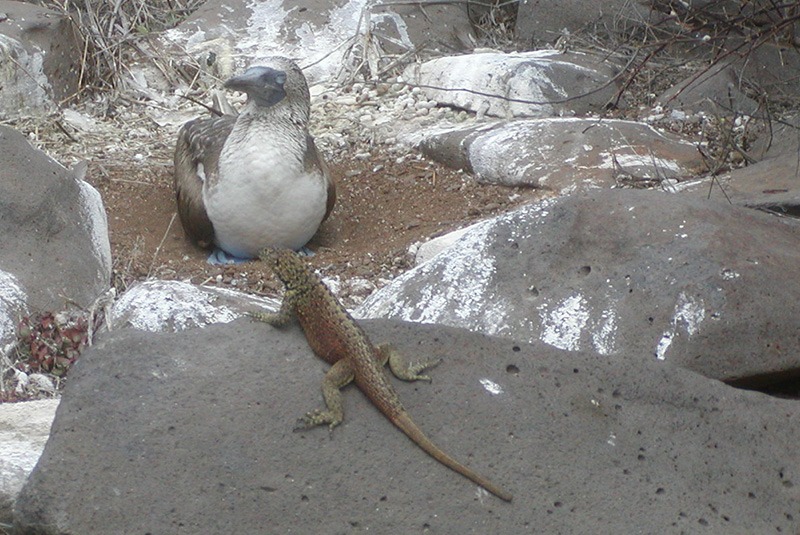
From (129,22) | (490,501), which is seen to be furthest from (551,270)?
(129,22)

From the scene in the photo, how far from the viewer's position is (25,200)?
19.0 ft

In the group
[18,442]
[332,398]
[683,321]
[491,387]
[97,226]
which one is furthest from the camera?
[97,226]

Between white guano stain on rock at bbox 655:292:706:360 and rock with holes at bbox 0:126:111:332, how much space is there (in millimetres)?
2861

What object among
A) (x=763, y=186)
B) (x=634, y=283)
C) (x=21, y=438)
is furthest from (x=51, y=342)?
(x=763, y=186)

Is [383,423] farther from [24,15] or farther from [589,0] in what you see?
[589,0]

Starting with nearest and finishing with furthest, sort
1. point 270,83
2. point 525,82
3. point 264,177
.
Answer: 1. point 264,177
2. point 270,83
3. point 525,82

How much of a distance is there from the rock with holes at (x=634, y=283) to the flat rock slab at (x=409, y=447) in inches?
24.6

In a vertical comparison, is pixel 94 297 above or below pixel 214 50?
above

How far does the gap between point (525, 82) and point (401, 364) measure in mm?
5268

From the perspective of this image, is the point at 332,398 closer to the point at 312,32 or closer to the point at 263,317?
the point at 263,317

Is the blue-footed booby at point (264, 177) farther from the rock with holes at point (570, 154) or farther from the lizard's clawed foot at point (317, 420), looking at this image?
the lizard's clawed foot at point (317, 420)

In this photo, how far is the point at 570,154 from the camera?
755cm

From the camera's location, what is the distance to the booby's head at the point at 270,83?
703cm

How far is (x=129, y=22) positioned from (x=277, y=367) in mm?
7089
